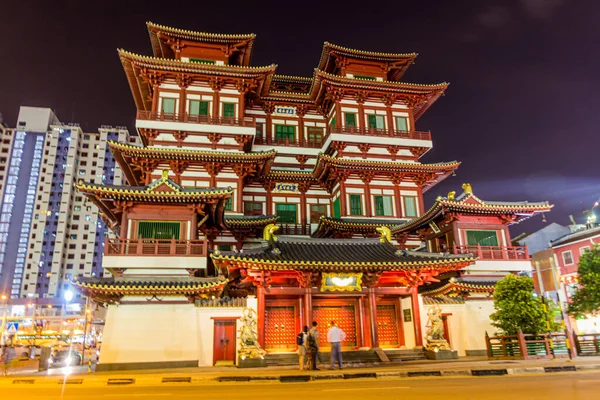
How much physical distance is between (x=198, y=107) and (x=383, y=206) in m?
17.6

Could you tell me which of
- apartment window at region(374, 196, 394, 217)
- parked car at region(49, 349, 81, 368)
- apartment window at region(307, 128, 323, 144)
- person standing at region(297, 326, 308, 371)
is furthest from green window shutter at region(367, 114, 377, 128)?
parked car at region(49, 349, 81, 368)

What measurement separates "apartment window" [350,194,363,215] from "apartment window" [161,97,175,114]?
16.4 meters

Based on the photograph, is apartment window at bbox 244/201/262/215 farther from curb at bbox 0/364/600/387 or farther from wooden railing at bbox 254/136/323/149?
curb at bbox 0/364/600/387

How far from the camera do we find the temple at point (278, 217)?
22.0 m

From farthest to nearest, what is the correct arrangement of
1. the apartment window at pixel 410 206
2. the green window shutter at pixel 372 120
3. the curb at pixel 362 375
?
the green window shutter at pixel 372 120, the apartment window at pixel 410 206, the curb at pixel 362 375

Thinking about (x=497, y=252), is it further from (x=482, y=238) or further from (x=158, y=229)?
(x=158, y=229)

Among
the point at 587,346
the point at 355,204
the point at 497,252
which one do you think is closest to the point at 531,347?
the point at 587,346

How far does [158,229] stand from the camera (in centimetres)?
2512

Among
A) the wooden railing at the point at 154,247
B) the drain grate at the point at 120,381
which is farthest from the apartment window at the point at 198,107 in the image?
the drain grate at the point at 120,381

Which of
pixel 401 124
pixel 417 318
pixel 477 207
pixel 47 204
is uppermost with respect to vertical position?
pixel 47 204

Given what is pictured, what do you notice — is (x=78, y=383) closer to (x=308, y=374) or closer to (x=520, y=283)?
(x=308, y=374)

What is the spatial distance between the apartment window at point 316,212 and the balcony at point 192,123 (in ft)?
28.3

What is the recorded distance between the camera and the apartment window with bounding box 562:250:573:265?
5042cm

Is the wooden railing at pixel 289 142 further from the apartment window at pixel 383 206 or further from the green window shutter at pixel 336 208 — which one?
the apartment window at pixel 383 206
